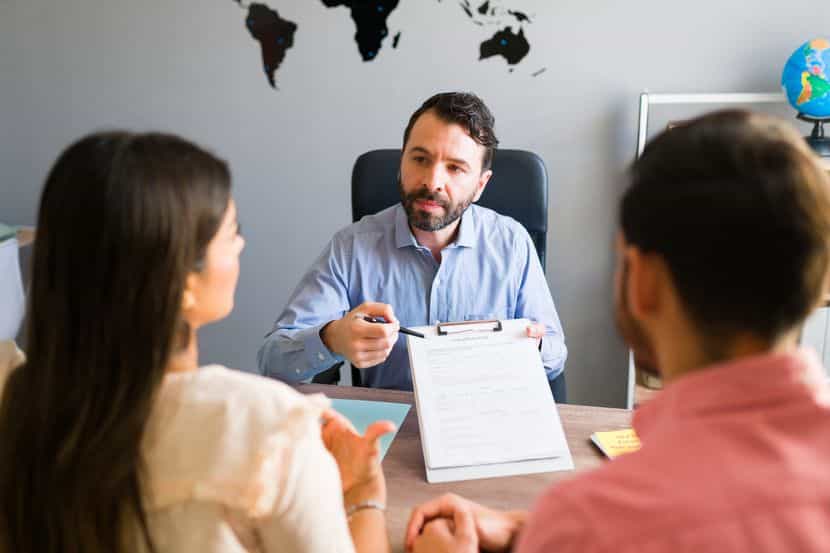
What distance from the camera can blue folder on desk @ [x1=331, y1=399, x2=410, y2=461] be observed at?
1.45m

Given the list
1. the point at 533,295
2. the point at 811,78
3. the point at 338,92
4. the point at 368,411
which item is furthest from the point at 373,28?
the point at 368,411

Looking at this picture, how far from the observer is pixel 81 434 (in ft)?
2.56

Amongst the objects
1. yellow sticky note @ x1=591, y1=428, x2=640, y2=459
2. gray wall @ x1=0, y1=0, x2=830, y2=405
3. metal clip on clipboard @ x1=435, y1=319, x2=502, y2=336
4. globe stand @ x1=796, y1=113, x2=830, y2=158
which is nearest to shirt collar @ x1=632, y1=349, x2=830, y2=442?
yellow sticky note @ x1=591, y1=428, x2=640, y2=459

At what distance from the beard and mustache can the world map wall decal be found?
0.84 meters

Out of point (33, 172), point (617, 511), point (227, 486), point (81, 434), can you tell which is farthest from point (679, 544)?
point (33, 172)

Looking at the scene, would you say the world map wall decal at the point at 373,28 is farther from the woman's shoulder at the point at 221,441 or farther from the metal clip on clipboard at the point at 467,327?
the woman's shoulder at the point at 221,441

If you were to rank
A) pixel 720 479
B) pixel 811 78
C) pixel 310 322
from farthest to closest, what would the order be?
pixel 811 78 → pixel 310 322 → pixel 720 479

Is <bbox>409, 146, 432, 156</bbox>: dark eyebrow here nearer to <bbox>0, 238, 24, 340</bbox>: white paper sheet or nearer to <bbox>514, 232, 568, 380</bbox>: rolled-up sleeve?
<bbox>514, 232, 568, 380</bbox>: rolled-up sleeve

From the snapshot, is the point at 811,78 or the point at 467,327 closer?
the point at 467,327

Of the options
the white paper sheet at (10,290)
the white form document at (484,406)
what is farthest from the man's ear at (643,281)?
the white paper sheet at (10,290)

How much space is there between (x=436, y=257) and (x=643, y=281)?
124cm

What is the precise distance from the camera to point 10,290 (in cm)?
262

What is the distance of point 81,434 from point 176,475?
0.10m

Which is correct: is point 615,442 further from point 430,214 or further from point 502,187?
point 502,187
